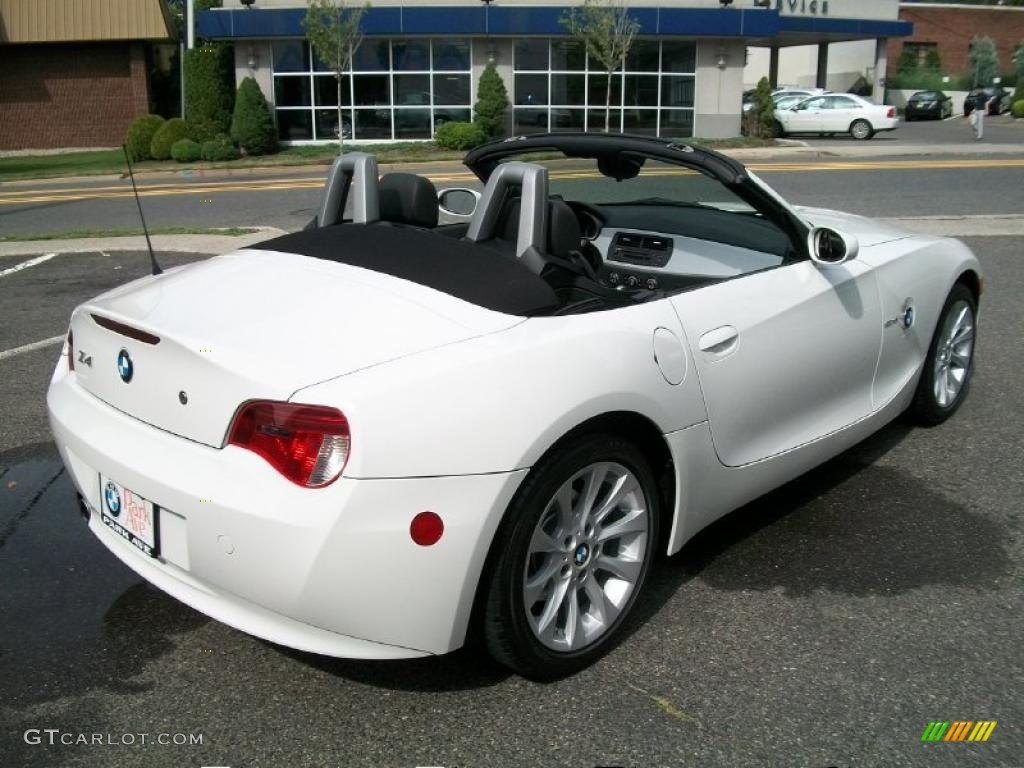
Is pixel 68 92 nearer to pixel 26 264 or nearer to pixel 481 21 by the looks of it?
pixel 481 21

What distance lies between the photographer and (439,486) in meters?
2.63

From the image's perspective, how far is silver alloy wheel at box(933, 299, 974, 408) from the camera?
4.97 metres

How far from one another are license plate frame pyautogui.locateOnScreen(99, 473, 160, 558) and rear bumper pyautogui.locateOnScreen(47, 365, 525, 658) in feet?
0.11

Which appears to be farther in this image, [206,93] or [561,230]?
[206,93]

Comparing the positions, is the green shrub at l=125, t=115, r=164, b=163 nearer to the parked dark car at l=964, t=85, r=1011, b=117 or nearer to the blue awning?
the blue awning

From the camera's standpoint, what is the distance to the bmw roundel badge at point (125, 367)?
3.06 meters

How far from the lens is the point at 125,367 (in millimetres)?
3082

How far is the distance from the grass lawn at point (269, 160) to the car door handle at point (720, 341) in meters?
21.6

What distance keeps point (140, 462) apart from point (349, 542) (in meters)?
0.72

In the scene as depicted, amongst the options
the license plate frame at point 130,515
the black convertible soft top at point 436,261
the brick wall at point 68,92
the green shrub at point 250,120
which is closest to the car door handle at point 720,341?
the black convertible soft top at point 436,261

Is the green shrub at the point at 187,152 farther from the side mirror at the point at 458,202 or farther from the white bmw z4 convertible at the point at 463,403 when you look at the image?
the white bmw z4 convertible at the point at 463,403

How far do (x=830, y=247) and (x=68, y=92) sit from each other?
37.1 metres

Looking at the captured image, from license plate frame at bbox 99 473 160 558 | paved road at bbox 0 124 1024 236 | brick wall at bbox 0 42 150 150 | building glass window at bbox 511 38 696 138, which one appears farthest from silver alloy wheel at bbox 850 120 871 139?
license plate frame at bbox 99 473 160 558

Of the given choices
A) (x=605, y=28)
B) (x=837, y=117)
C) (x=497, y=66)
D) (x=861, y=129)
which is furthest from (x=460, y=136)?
(x=861, y=129)
